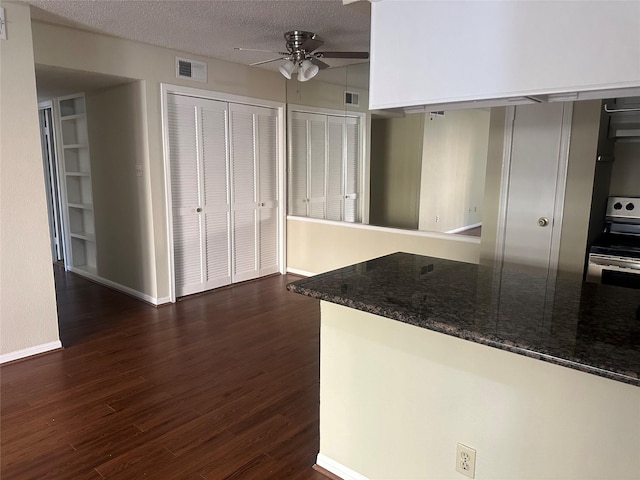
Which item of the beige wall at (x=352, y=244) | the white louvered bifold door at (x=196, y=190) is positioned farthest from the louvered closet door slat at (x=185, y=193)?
the beige wall at (x=352, y=244)

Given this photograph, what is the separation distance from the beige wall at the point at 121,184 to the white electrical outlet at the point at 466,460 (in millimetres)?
3468

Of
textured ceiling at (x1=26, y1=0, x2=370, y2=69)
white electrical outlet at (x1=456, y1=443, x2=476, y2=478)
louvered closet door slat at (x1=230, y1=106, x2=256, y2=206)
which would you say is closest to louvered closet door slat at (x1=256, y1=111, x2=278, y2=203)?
louvered closet door slat at (x1=230, y1=106, x2=256, y2=206)

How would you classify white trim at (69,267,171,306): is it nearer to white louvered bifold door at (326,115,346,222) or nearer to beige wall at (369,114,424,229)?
white louvered bifold door at (326,115,346,222)

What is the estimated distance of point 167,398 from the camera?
2.69m

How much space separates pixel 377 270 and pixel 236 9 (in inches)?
82.6

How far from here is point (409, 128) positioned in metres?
4.88

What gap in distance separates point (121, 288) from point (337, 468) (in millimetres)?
3602

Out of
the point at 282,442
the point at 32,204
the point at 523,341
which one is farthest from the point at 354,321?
the point at 32,204

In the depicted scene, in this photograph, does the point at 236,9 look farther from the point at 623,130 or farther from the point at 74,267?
the point at 74,267

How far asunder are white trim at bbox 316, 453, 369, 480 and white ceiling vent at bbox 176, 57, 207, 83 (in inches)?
142

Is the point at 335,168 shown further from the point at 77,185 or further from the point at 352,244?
the point at 77,185

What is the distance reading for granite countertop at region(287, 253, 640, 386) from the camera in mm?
1262

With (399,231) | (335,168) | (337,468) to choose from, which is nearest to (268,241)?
(335,168)

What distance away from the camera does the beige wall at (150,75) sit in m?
3.47
